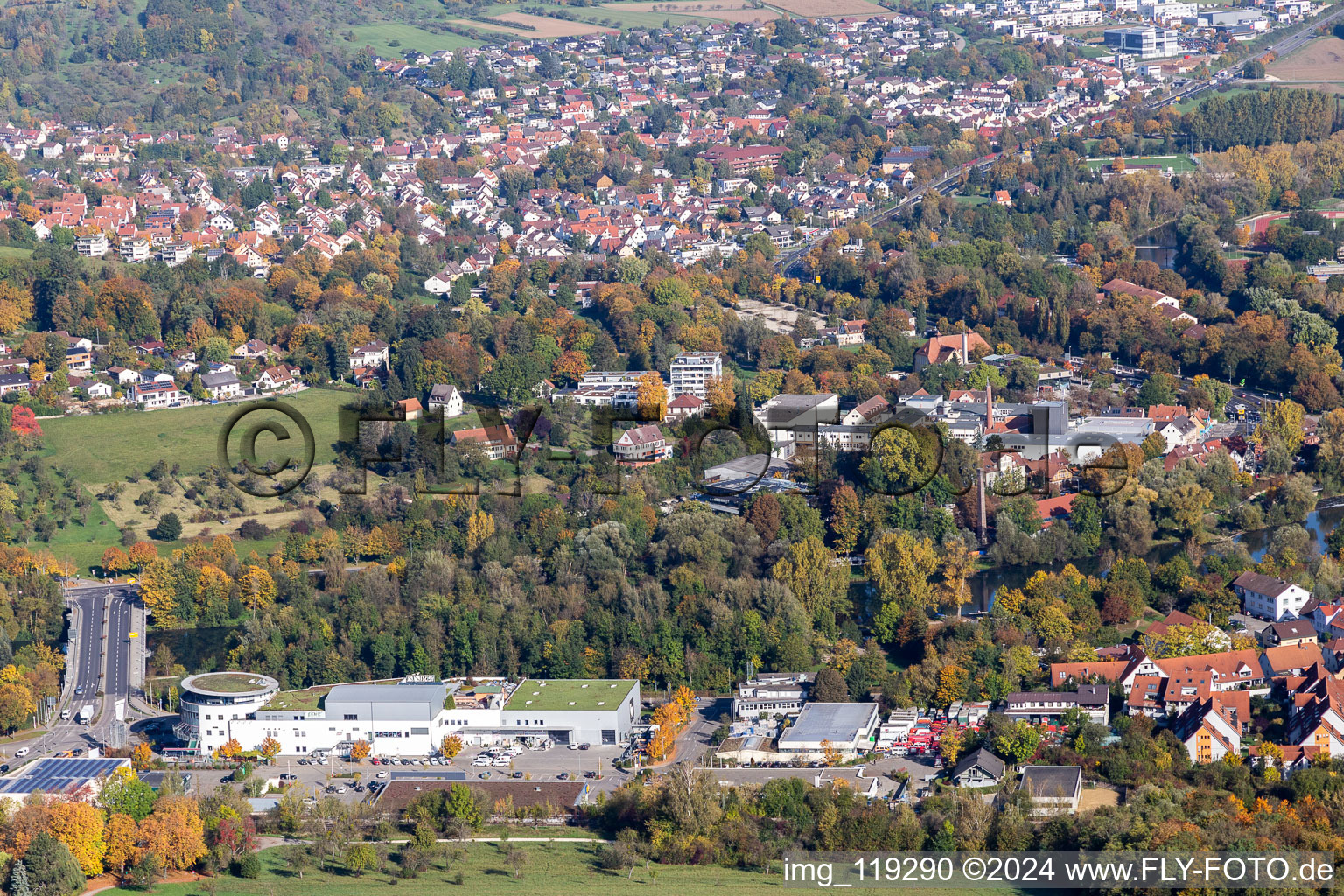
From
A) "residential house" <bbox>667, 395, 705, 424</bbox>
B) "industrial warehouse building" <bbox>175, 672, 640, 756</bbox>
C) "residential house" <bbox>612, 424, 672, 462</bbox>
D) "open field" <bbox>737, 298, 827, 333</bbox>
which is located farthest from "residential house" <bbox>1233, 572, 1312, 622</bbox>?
"open field" <bbox>737, 298, 827, 333</bbox>

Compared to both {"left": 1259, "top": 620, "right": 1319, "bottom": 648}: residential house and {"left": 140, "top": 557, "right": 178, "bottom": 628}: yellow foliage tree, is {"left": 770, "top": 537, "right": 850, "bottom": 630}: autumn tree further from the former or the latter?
{"left": 140, "top": 557, "right": 178, "bottom": 628}: yellow foliage tree

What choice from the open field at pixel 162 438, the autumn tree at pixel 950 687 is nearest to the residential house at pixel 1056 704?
the autumn tree at pixel 950 687

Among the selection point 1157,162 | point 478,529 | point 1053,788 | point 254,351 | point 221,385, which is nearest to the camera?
point 1053,788

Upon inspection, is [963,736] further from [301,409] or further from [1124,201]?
[1124,201]

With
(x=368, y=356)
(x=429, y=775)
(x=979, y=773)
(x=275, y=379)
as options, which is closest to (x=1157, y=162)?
(x=368, y=356)

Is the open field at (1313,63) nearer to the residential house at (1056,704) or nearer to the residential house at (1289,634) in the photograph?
the residential house at (1289,634)

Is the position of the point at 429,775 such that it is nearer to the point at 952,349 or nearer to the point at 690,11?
the point at 952,349
